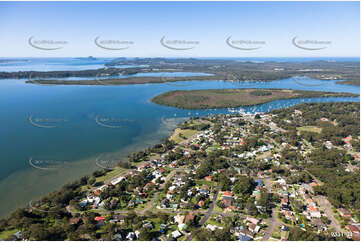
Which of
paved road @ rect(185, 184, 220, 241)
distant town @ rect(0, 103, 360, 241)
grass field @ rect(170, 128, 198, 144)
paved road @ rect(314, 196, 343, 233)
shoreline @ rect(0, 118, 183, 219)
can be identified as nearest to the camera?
paved road @ rect(185, 184, 220, 241)

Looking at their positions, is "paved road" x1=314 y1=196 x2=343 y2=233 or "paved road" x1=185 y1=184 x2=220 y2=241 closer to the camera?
"paved road" x1=185 y1=184 x2=220 y2=241

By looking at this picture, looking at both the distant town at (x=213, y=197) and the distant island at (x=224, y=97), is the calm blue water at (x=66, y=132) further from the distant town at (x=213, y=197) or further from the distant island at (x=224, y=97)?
the distant town at (x=213, y=197)

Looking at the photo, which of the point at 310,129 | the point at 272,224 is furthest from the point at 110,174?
the point at 310,129

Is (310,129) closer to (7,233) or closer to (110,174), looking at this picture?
(110,174)

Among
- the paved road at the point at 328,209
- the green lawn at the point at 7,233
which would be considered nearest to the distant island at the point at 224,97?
the paved road at the point at 328,209

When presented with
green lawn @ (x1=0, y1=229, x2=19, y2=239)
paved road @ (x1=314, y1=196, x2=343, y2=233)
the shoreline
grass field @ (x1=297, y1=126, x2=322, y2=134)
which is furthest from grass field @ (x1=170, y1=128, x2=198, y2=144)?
green lawn @ (x1=0, y1=229, x2=19, y2=239)

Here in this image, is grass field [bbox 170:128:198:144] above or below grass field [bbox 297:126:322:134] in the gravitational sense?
below

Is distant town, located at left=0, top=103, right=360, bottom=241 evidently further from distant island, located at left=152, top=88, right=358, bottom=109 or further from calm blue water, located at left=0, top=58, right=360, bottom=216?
distant island, located at left=152, top=88, right=358, bottom=109
